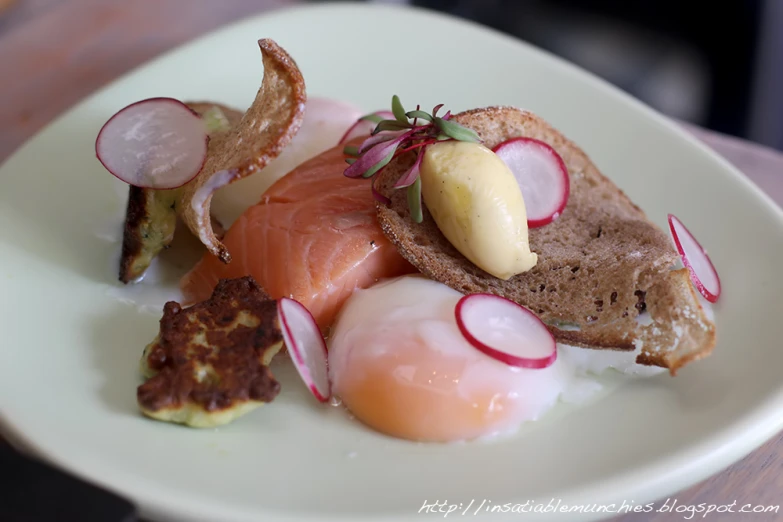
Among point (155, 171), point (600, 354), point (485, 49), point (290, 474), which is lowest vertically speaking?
point (290, 474)

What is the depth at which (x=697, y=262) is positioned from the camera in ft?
6.10

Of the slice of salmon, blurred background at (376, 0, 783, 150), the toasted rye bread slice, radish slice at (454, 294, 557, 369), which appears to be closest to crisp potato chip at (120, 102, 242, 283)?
the slice of salmon

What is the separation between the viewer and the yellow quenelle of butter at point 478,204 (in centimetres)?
161

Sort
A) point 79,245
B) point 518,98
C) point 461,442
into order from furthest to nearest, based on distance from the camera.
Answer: point 518,98 → point 79,245 → point 461,442

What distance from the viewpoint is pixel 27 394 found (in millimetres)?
1377

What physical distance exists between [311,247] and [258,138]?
29cm

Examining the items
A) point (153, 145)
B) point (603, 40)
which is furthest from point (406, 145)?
point (603, 40)

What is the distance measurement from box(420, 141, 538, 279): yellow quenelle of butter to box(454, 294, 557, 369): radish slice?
0.10 meters

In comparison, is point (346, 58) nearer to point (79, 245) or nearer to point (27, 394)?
point (79, 245)

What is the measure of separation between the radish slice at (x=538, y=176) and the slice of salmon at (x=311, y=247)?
0.34 meters

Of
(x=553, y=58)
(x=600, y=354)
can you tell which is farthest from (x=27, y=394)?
(x=553, y=58)

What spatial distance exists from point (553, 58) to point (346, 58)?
73 cm

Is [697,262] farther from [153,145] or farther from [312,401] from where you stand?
[153,145]

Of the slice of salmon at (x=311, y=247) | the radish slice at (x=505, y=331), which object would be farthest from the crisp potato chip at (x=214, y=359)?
the radish slice at (x=505, y=331)
